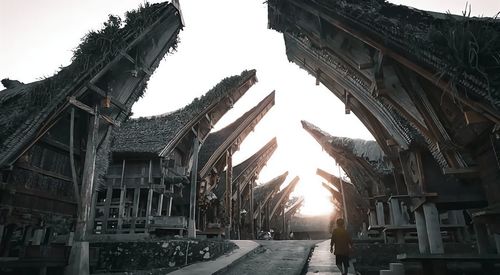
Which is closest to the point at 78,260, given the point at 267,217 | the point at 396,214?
the point at 396,214

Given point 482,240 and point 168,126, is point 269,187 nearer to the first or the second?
point 168,126

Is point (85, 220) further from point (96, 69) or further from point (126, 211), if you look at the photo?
point (126, 211)

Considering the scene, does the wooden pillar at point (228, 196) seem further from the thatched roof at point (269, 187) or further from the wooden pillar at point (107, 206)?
the thatched roof at point (269, 187)

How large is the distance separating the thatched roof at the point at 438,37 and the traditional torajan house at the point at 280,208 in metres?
27.0

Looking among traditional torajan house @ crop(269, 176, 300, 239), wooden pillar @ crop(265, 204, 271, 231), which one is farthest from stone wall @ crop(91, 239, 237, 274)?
traditional torajan house @ crop(269, 176, 300, 239)

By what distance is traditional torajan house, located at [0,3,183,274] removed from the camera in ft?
21.8

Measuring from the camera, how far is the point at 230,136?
61.0 feet

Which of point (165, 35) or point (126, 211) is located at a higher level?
point (165, 35)

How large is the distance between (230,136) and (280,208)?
18164mm

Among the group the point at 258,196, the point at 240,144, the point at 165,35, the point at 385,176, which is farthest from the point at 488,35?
the point at 258,196

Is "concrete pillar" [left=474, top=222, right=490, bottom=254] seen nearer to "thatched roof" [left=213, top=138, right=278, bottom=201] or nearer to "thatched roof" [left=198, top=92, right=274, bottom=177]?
"thatched roof" [left=198, top=92, right=274, bottom=177]

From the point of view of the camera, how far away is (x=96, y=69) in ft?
25.8

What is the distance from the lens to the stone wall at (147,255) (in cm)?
880

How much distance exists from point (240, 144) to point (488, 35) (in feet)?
53.7
